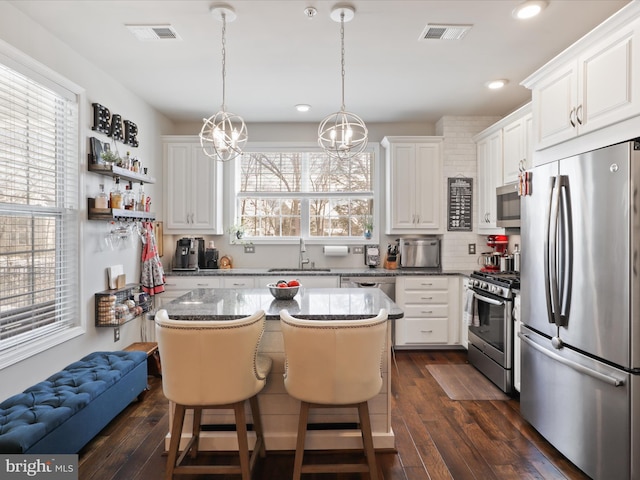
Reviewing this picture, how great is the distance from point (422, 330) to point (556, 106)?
2850 mm

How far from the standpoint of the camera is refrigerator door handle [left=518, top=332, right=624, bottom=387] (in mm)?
2049

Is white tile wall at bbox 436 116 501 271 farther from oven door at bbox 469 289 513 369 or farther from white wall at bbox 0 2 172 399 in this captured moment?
white wall at bbox 0 2 172 399

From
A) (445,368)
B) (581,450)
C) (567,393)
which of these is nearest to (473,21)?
(567,393)

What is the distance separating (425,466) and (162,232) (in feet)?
12.6

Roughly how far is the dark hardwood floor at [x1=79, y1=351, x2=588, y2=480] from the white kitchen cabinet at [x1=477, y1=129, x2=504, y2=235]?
1973 millimetres

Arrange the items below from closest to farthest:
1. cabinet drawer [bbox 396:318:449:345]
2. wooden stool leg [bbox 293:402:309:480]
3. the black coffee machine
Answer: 1. wooden stool leg [bbox 293:402:309:480]
2. cabinet drawer [bbox 396:318:449:345]
3. the black coffee machine

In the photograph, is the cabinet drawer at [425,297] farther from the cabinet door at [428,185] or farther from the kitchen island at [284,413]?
the kitchen island at [284,413]

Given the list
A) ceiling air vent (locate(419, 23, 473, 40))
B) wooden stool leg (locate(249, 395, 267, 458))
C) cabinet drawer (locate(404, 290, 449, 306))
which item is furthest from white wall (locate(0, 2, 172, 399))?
cabinet drawer (locate(404, 290, 449, 306))

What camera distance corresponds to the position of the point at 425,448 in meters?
2.58

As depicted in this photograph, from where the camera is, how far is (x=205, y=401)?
6.50ft

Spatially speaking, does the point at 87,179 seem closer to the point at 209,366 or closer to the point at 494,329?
the point at 209,366

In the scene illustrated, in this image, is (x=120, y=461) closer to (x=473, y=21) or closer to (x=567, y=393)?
(x=567, y=393)

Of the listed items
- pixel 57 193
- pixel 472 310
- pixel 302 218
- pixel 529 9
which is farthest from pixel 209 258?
pixel 529 9

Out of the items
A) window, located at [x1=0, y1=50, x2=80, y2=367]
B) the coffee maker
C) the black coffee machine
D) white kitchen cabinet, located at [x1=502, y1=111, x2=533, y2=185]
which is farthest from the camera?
the black coffee machine
